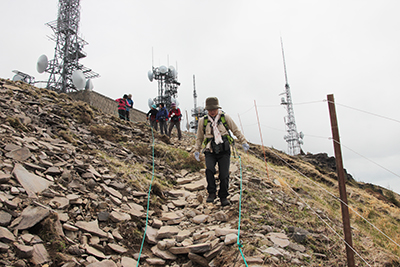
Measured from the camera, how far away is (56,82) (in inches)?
948

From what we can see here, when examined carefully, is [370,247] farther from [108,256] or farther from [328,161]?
[328,161]

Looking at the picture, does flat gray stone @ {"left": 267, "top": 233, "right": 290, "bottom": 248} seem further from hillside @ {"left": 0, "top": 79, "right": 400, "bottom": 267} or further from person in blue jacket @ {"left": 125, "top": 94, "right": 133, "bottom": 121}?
person in blue jacket @ {"left": 125, "top": 94, "right": 133, "bottom": 121}

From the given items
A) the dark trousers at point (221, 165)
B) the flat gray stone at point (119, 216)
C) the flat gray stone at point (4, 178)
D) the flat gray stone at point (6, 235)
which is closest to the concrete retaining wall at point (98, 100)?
the flat gray stone at point (4, 178)

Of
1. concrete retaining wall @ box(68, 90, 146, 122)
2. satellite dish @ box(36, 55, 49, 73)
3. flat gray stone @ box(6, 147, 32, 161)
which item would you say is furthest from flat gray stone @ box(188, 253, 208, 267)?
satellite dish @ box(36, 55, 49, 73)

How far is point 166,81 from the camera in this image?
30828 mm

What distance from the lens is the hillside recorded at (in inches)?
153

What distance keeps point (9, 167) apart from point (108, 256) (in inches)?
109

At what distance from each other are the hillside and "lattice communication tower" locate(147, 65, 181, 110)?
71.5 ft

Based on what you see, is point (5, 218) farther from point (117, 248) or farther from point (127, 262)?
point (127, 262)

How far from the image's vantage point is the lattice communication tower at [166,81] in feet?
99.3

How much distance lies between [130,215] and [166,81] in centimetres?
2691

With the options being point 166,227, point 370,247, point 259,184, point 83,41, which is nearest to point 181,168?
point 259,184

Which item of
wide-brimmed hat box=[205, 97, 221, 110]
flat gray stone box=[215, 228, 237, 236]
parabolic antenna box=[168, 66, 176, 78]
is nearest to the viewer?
flat gray stone box=[215, 228, 237, 236]

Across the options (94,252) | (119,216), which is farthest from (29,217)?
(119,216)
